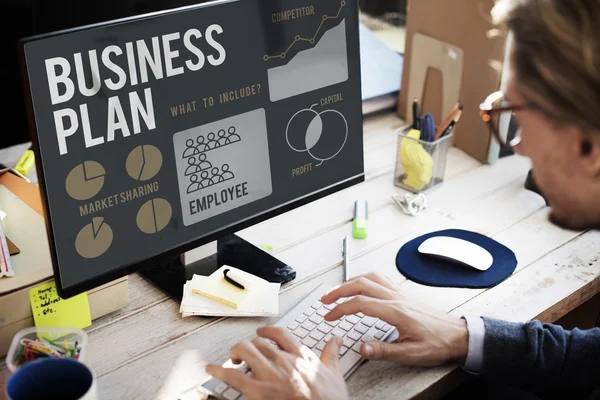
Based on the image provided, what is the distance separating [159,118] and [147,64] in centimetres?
9

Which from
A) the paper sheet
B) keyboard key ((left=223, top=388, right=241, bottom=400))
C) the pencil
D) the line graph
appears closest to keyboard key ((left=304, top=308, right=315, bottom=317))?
keyboard key ((left=223, top=388, right=241, bottom=400))

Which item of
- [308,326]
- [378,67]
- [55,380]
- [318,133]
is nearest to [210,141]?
[318,133]

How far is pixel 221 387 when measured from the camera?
97 centimetres

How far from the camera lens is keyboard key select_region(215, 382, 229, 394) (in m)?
0.97

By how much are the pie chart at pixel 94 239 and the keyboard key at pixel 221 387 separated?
27 centimetres

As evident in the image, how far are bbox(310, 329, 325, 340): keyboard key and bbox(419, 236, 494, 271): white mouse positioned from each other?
31 centimetres

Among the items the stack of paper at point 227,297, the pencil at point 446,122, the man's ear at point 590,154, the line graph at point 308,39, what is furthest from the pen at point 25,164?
the man's ear at point 590,154

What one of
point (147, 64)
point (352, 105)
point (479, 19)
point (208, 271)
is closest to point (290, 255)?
point (208, 271)

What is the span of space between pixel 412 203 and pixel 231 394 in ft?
2.19

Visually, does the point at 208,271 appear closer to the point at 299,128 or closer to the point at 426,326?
the point at 299,128

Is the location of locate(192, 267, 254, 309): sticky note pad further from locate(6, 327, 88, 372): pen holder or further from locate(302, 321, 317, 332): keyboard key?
locate(6, 327, 88, 372): pen holder

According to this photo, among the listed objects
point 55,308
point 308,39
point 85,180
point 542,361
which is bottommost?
point 542,361

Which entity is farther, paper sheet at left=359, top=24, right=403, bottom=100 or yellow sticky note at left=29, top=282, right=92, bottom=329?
paper sheet at left=359, top=24, right=403, bottom=100

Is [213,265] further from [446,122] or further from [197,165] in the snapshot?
[446,122]
